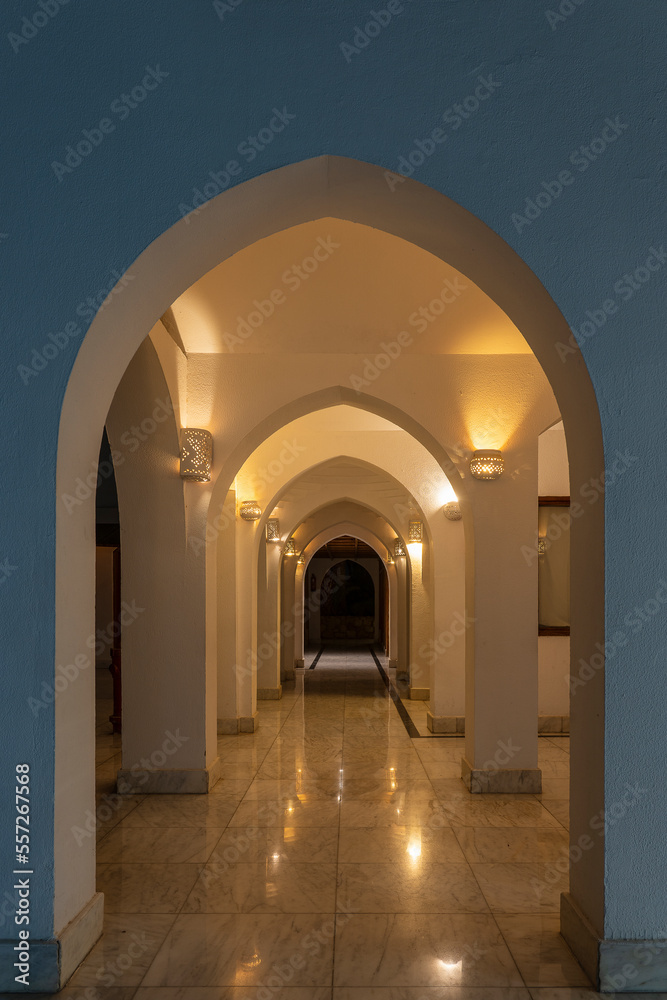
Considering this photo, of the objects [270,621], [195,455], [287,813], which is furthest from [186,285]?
[270,621]

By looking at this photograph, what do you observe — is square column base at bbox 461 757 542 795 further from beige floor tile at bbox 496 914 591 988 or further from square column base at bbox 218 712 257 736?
square column base at bbox 218 712 257 736

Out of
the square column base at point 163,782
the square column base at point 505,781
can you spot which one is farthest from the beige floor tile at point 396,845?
the square column base at point 163,782

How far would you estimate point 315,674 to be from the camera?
15.8m

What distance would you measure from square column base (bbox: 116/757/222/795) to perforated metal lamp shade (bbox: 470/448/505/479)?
10.4 feet

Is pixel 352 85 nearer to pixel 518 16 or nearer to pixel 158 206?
pixel 518 16

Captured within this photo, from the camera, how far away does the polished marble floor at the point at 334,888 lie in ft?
10.4

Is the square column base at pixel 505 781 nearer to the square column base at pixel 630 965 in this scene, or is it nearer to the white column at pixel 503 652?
the white column at pixel 503 652

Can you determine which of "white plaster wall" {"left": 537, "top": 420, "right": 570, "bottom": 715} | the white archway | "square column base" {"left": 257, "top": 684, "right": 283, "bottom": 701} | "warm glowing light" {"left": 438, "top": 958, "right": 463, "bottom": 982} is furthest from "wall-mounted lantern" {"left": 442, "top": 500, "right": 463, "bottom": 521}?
"warm glowing light" {"left": 438, "top": 958, "right": 463, "bottom": 982}

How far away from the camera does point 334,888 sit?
4164 millimetres

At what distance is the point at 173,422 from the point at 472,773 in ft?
11.7

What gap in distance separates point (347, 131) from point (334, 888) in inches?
144

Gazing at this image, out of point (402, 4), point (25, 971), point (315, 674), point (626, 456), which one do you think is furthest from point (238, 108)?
point (315, 674)

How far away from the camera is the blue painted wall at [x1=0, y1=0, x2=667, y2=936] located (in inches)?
125

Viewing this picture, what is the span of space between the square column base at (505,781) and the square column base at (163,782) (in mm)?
2104
